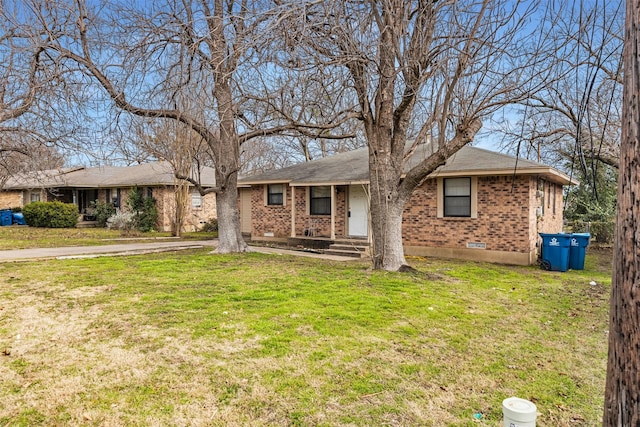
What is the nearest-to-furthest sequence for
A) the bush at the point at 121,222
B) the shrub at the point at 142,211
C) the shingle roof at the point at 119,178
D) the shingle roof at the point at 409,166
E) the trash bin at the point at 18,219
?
the shingle roof at the point at 409,166 < the bush at the point at 121,222 < the shrub at the point at 142,211 < the shingle roof at the point at 119,178 < the trash bin at the point at 18,219

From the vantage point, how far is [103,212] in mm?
24781

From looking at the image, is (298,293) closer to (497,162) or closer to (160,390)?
(160,390)

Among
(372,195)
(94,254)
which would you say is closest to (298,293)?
(372,195)

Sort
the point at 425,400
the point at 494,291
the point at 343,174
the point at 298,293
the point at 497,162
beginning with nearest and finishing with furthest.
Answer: the point at 425,400 < the point at 298,293 < the point at 494,291 < the point at 497,162 < the point at 343,174

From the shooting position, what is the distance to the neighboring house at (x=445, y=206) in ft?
39.2

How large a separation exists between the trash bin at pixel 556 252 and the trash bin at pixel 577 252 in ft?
1.26

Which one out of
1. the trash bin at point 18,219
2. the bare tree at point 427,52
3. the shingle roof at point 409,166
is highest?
the bare tree at point 427,52

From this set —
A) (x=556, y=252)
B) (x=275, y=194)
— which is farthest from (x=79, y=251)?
(x=556, y=252)

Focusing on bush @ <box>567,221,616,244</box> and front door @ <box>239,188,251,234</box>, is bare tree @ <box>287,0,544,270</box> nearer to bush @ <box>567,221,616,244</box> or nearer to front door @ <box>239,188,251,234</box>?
front door @ <box>239,188,251,234</box>

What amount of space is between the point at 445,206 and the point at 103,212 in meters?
20.6

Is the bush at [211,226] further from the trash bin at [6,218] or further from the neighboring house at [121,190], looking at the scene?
the trash bin at [6,218]

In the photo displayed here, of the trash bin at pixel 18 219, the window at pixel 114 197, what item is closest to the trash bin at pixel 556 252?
the window at pixel 114 197

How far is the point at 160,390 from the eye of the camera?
3566 millimetres

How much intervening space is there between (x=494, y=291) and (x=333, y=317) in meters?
3.82
